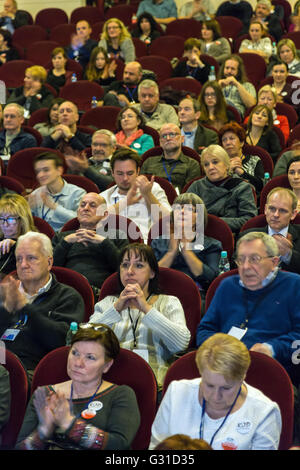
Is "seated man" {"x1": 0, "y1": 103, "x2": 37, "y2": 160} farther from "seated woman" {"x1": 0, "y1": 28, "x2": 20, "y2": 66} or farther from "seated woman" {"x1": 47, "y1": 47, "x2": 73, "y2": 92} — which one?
"seated woman" {"x1": 0, "y1": 28, "x2": 20, "y2": 66}

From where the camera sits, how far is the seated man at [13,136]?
17.4 ft

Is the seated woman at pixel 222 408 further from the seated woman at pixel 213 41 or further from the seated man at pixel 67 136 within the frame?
the seated woman at pixel 213 41

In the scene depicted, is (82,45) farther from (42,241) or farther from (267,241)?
(267,241)

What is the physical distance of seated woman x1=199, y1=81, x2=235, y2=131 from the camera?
5.49 metres

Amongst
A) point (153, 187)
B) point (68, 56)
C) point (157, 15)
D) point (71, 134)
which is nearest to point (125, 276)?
point (153, 187)

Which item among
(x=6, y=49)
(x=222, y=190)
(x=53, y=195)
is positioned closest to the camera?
(x=222, y=190)

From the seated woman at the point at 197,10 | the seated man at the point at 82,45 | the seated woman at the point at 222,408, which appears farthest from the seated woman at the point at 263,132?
the seated woman at the point at 197,10

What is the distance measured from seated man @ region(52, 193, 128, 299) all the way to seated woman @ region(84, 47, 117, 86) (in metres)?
3.31

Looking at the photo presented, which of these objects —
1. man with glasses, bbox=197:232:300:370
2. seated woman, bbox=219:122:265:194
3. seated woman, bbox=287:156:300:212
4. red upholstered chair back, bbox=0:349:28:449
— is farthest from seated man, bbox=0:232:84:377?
seated woman, bbox=219:122:265:194

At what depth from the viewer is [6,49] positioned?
7.73 metres

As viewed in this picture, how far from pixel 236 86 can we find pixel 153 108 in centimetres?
80

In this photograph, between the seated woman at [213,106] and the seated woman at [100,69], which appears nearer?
the seated woman at [213,106]

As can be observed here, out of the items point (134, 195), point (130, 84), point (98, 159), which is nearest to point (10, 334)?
point (134, 195)

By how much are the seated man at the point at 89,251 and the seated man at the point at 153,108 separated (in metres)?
2.11
